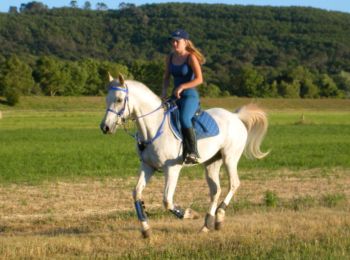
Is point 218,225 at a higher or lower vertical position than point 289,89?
higher

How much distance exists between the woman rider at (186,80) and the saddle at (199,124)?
67 millimetres

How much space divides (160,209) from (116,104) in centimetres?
433

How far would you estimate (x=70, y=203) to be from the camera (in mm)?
14250

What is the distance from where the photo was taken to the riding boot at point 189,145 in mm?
9824

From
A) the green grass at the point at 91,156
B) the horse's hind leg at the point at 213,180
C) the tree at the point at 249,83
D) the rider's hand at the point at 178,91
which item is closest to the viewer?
the rider's hand at the point at 178,91

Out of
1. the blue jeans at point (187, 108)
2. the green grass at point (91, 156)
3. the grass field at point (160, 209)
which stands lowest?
the green grass at point (91, 156)

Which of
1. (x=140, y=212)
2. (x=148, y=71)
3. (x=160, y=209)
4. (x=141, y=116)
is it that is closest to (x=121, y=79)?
(x=141, y=116)

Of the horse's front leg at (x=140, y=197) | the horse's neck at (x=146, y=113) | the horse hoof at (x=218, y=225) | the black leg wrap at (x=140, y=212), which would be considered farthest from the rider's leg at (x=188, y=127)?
the horse hoof at (x=218, y=225)

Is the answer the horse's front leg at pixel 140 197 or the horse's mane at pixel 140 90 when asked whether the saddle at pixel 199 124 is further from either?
the horse's front leg at pixel 140 197

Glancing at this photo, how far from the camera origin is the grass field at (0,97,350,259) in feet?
28.3

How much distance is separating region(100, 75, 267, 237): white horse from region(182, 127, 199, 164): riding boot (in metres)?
0.07

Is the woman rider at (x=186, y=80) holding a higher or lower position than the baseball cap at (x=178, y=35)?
lower

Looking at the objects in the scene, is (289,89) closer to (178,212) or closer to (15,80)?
(15,80)

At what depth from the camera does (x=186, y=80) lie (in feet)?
32.8
